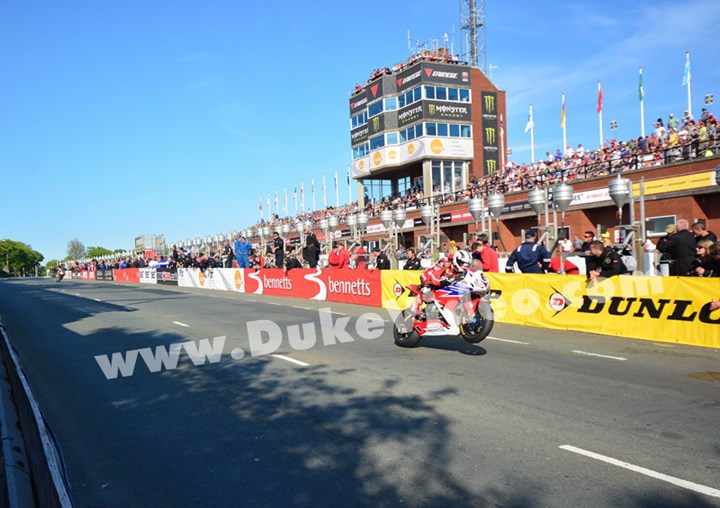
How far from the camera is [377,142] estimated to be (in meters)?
53.3

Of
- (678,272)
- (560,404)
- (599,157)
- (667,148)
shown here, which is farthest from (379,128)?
(560,404)

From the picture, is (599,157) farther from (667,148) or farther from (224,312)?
(224,312)

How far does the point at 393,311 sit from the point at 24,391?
14.2 meters

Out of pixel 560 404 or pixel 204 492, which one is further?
pixel 560 404

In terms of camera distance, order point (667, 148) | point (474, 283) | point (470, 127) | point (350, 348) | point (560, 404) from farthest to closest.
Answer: point (470, 127) → point (667, 148) → point (350, 348) → point (474, 283) → point (560, 404)

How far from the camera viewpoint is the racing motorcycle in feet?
31.0

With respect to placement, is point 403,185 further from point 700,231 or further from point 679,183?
point 700,231

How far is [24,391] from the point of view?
456 cm

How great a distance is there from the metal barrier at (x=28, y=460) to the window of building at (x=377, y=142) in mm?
49469

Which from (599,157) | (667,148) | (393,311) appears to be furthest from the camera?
(599,157)

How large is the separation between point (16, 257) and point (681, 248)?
175750mm

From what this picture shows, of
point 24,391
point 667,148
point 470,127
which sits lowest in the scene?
point 24,391

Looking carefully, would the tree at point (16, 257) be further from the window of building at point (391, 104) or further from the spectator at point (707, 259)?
the spectator at point (707, 259)

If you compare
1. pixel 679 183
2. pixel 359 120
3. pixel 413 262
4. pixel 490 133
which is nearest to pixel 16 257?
pixel 359 120
